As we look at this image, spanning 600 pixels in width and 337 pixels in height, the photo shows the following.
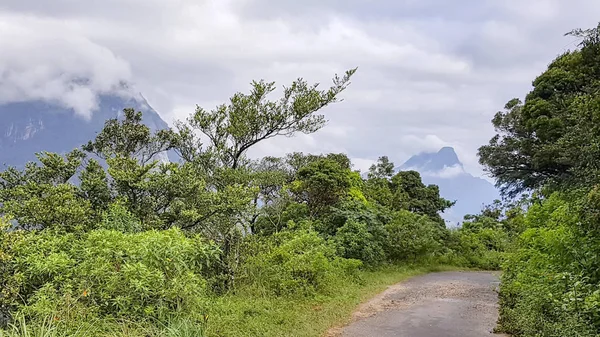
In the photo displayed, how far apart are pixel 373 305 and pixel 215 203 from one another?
13.9ft

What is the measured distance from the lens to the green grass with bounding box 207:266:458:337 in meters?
7.30

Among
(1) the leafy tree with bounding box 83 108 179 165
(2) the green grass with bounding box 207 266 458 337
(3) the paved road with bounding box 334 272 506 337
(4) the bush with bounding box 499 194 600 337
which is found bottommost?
(3) the paved road with bounding box 334 272 506 337

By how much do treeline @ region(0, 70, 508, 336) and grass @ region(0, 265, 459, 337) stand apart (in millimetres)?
95

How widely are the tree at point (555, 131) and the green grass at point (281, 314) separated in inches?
183

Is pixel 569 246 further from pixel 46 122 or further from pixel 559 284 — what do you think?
pixel 46 122

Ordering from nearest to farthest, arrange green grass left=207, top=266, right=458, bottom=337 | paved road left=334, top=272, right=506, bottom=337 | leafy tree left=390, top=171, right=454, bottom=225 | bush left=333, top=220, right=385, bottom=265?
green grass left=207, top=266, right=458, bottom=337, paved road left=334, top=272, right=506, bottom=337, bush left=333, top=220, right=385, bottom=265, leafy tree left=390, top=171, right=454, bottom=225

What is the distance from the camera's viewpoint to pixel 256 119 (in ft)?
38.5

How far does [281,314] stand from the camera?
8.51 meters

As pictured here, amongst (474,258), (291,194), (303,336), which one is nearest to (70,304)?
(303,336)

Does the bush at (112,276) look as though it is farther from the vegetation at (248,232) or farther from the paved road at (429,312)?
the paved road at (429,312)

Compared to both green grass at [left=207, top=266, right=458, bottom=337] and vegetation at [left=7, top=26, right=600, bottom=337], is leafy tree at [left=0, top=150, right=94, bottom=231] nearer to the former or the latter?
vegetation at [left=7, top=26, right=600, bottom=337]

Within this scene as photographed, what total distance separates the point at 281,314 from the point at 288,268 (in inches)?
90.6

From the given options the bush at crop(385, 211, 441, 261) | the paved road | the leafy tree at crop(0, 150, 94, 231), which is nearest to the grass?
the paved road

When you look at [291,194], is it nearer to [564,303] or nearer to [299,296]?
[299,296]
